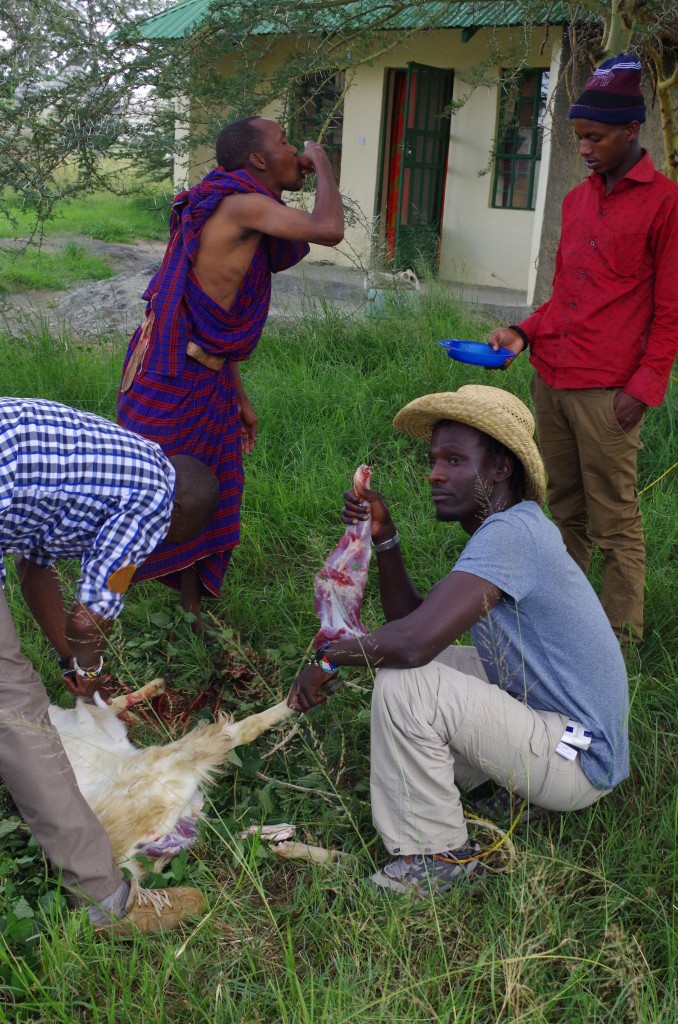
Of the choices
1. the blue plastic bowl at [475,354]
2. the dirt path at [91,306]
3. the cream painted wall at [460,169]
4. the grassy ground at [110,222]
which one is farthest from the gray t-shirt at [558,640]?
the grassy ground at [110,222]

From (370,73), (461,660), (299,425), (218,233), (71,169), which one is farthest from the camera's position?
(370,73)

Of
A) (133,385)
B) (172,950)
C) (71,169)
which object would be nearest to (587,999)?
(172,950)

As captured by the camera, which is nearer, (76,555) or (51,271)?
(76,555)

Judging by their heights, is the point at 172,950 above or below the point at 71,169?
below

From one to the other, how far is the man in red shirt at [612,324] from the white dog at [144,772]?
A: 1.45 metres

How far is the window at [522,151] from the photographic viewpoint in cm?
1028

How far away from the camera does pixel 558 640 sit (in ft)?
8.21

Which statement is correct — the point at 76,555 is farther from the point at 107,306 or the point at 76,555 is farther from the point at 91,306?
the point at 91,306

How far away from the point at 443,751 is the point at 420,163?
31.6 feet

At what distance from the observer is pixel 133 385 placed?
12.2 feet

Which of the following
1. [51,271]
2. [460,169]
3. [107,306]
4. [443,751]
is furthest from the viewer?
[51,271]

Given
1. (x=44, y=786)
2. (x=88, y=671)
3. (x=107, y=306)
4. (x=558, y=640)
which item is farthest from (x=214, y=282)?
(x=107, y=306)

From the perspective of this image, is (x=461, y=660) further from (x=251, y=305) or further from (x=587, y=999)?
(x=251, y=305)

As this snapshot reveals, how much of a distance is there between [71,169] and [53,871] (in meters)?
4.60
